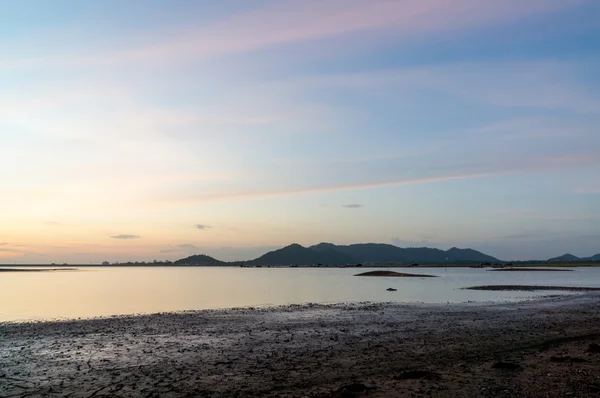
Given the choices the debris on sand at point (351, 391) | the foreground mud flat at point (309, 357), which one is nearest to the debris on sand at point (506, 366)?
the foreground mud flat at point (309, 357)

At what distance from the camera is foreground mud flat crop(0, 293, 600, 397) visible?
15.1m

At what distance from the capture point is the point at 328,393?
14211mm

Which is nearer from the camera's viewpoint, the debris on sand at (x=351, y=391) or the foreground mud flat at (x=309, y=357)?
the debris on sand at (x=351, y=391)

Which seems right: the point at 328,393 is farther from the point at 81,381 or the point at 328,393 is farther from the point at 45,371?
the point at 45,371

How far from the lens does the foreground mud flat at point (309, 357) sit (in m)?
15.1

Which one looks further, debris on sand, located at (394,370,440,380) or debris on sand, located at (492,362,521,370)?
debris on sand, located at (492,362,521,370)

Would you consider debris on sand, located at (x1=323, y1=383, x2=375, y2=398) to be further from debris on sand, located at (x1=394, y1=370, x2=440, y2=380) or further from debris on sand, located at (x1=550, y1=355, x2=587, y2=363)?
debris on sand, located at (x1=550, y1=355, x2=587, y2=363)

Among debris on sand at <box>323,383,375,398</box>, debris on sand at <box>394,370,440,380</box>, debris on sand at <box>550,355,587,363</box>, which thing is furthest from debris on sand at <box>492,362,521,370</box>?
debris on sand at <box>323,383,375,398</box>

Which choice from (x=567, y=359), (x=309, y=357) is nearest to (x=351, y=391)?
(x=309, y=357)

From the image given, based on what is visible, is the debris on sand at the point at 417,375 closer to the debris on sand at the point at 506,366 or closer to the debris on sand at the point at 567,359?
the debris on sand at the point at 506,366

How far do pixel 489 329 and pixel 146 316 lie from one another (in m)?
27.9

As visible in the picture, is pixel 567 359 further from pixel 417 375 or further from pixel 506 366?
pixel 417 375

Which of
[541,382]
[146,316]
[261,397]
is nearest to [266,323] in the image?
[146,316]

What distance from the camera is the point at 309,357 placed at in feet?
67.7
